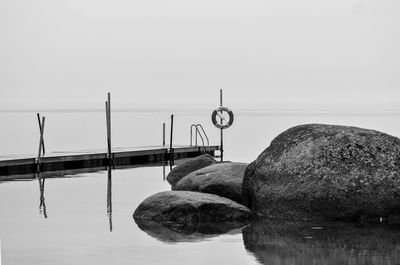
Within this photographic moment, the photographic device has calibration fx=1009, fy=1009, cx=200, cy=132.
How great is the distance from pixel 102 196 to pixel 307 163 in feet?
23.4

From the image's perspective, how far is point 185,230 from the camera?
58.0 ft

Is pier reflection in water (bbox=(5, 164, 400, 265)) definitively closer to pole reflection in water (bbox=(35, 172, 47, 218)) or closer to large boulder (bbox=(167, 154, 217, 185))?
pole reflection in water (bbox=(35, 172, 47, 218))

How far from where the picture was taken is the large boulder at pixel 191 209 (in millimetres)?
18453

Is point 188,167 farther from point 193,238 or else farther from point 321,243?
point 321,243

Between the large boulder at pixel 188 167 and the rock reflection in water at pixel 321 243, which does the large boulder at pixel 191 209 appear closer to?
the rock reflection in water at pixel 321 243

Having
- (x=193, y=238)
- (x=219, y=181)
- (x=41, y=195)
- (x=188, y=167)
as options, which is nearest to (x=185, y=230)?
(x=193, y=238)

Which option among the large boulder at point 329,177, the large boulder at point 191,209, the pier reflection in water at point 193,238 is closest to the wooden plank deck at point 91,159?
the pier reflection in water at point 193,238

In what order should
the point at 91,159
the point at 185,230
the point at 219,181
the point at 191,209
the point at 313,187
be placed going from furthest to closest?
the point at 91,159
the point at 219,181
the point at 313,187
the point at 191,209
the point at 185,230

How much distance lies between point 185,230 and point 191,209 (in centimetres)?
87

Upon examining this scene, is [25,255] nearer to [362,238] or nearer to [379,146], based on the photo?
[362,238]

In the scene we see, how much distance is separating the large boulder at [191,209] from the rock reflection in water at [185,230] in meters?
0.19

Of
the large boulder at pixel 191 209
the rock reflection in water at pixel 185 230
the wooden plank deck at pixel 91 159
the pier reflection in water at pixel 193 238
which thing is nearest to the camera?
the pier reflection in water at pixel 193 238

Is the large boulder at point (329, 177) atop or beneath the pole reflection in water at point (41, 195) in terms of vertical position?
atop

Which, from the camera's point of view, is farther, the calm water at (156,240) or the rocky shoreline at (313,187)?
the rocky shoreline at (313,187)
